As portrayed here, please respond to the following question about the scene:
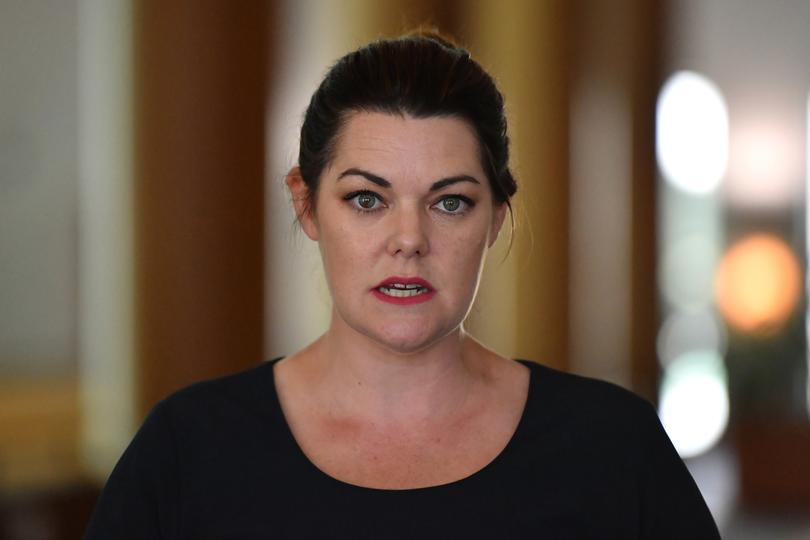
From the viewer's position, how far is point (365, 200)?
1603 mm

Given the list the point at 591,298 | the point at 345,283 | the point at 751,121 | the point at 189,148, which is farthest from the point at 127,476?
the point at 751,121

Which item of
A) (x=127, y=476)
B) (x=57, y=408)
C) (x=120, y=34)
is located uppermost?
(x=120, y=34)

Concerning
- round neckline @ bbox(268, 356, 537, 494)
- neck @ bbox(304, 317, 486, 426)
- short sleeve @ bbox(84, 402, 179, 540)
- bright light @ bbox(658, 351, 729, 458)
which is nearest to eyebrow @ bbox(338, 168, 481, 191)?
neck @ bbox(304, 317, 486, 426)

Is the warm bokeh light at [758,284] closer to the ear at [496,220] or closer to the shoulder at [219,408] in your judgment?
the ear at [496,220]

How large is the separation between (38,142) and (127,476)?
3010 mm

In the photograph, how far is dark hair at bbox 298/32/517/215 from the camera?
162cm

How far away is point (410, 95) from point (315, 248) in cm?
217

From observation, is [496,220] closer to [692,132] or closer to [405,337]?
[405,337]

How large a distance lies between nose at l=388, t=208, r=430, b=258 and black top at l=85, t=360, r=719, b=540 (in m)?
0.29

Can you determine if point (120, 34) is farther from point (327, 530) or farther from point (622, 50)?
point (327, 530)

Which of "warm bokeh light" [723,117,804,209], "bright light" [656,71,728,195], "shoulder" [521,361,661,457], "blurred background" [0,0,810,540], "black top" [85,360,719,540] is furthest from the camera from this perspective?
"bright light" [656,71,728,195]

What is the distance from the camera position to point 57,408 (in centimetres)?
439

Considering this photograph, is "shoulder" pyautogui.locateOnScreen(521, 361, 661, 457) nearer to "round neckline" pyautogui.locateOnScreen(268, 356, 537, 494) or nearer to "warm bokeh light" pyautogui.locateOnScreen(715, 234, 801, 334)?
"round neckline" pyautogui.locateOnScreen(268, 356, 537, 494)

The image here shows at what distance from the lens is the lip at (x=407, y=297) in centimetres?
157
